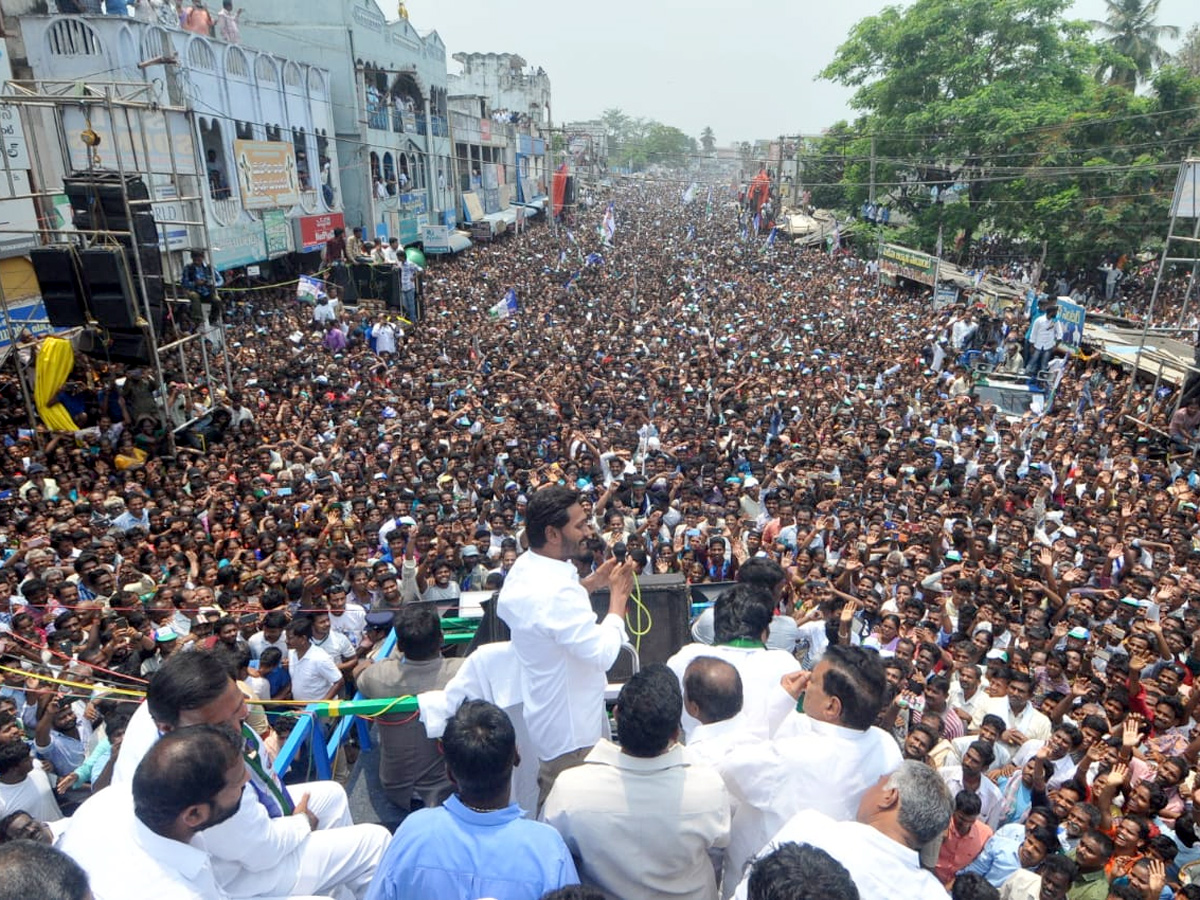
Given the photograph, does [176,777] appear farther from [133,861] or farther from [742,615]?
[742,615]

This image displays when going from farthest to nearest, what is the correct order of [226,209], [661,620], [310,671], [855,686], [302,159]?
1. [302,159]
2. [226,209]
3. [310,671]
4. [661,620]
5. [855,686]

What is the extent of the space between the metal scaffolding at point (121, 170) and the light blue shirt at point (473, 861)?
657cm

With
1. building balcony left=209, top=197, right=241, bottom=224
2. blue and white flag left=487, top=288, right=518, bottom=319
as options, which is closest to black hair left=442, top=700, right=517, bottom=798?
blue and white flag left=487, top=288, right=518, bottom=319

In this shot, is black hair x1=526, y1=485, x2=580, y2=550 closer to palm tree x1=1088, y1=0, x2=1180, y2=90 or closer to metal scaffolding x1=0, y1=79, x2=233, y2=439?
metal scaffolding x1=0, y1=79, x2=233, y2=439

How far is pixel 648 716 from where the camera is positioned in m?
2.04

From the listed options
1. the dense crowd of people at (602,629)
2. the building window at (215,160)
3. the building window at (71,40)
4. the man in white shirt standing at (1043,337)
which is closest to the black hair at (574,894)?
the dense crowd of people at (602,629)

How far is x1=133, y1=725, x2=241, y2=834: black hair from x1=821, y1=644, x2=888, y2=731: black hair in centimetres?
165

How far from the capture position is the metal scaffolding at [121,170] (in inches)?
306

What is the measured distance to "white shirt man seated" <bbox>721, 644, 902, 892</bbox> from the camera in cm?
227

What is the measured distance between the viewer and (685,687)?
7.88 ft

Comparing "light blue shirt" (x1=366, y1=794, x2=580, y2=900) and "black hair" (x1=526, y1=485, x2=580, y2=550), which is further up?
"black hair" (x1=526, y1=485, x2=580, y2=550)

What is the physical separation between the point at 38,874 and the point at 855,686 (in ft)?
6.52

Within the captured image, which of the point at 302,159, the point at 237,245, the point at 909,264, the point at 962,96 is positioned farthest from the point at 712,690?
the point at 962,96

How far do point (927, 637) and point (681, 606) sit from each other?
2.04 m
